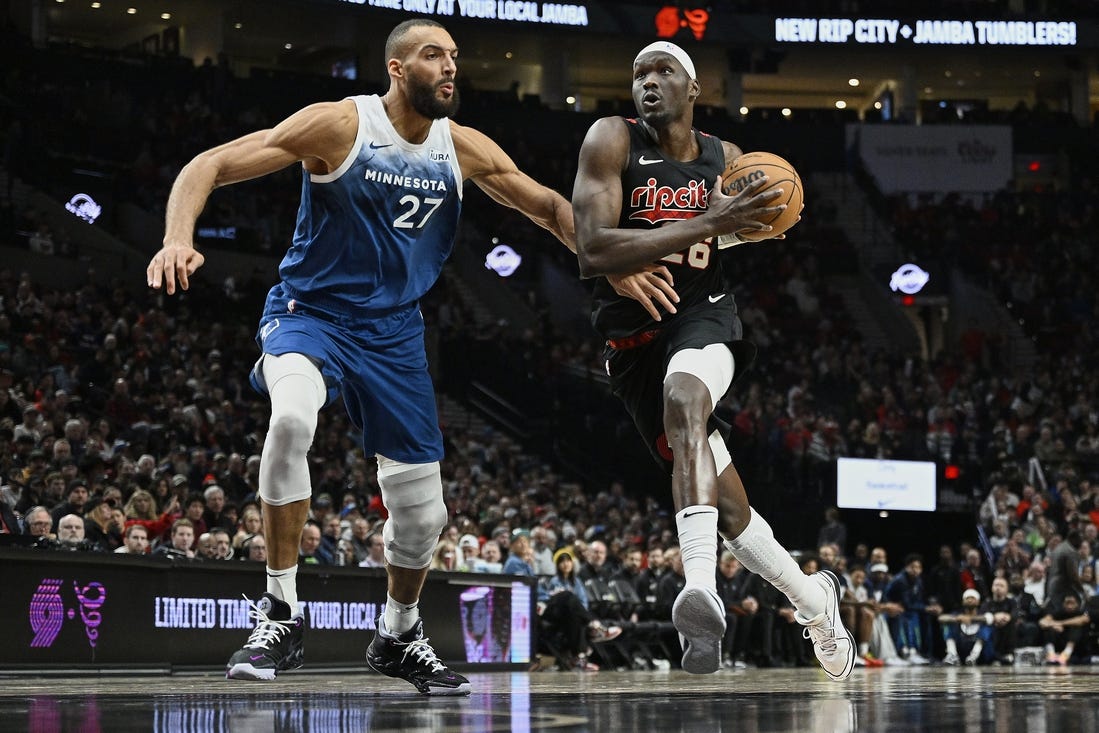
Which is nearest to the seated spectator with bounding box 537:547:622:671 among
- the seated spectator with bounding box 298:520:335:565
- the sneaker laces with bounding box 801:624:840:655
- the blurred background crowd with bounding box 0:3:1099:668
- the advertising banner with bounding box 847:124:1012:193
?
the blurred background crowd with bounding box 0:3:1099:668

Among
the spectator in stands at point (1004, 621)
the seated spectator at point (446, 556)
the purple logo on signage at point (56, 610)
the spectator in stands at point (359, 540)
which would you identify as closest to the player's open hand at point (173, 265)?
the purple logo on signage at point (56, 610)

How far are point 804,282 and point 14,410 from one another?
20.5m

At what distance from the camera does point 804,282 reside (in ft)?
106

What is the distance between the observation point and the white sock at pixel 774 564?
5609 mm

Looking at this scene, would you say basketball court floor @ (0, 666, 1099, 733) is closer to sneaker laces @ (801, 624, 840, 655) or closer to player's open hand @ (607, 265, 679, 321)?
sneaker laces @ (801, 624, 840, 655)

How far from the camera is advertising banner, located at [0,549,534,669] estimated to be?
985cm

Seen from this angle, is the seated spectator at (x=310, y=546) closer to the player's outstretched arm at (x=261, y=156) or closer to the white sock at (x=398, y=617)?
the white sock at (x=398, y=617)

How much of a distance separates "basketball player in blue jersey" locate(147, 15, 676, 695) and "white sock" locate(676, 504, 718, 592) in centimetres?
85

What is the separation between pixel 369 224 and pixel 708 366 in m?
1.38

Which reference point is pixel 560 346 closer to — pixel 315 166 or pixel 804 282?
pixel 804 282

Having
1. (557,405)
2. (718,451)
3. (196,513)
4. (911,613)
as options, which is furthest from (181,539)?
(557,405)

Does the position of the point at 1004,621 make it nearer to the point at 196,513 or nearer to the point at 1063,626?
the point at 1063,626

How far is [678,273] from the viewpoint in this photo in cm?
567

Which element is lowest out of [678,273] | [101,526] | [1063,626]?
[1063,626]
